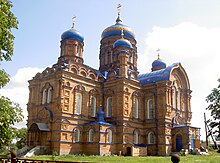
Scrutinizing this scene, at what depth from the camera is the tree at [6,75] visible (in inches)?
302

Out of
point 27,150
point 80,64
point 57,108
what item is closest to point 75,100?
point 57,108

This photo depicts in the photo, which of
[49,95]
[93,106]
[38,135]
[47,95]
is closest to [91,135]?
[93,106]

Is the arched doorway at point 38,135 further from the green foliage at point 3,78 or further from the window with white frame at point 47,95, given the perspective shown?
the green foliage at point 3,78

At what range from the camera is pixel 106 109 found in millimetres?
27641

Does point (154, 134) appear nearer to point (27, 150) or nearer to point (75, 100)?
point (75, 100)

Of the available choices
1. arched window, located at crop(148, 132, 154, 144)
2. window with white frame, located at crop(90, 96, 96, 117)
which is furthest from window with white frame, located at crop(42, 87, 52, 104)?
arched window, located at crop(148, 132, 154, 144)

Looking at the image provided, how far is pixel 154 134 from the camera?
27.5 meters

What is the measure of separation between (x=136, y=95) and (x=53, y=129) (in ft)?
32.6

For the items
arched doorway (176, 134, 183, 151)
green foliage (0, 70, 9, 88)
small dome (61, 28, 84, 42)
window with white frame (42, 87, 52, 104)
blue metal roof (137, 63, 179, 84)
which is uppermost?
small dome (61, 28, 84, 42)

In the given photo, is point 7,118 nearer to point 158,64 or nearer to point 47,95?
point 47,95

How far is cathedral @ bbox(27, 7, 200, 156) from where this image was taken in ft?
76.7

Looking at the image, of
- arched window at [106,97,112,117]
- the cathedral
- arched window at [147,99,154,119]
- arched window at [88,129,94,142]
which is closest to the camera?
the cathedral

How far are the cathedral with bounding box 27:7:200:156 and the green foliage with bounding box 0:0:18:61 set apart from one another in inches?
588

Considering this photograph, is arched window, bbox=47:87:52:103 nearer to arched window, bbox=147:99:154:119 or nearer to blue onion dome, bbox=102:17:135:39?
arched window, bbox=147:99:154:119
